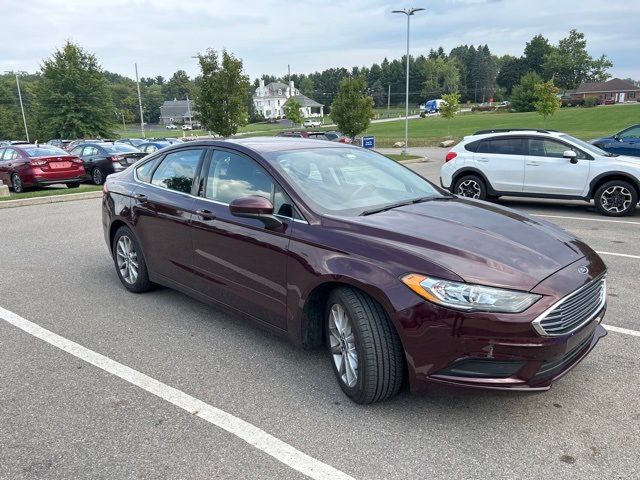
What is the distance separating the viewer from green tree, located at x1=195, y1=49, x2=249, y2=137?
2363cm

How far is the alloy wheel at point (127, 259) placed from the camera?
534cm

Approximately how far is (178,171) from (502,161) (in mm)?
7971

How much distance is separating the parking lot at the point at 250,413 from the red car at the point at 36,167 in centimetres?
1129

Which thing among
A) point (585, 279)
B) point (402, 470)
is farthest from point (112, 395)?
point (585, 279)

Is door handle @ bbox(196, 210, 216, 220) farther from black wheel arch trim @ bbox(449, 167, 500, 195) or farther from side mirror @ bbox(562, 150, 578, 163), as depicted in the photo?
side mirror @ bbox(562, 150, 578, 163)

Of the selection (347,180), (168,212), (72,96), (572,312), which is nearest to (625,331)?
(572,312)

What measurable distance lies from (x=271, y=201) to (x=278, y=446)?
5.47 feet

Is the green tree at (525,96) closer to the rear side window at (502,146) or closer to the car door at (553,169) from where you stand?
the rear side window at (502,146)

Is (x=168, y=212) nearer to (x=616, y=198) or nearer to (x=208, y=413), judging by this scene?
(x=208, y=413)

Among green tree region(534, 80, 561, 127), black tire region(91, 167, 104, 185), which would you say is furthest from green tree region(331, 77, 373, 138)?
green tree region(534, 80, 561, 127)

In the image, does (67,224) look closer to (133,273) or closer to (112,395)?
(133,273)

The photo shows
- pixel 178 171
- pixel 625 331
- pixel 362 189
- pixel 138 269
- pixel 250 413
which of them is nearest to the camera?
pixel 250 413

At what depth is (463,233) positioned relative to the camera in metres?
3.21

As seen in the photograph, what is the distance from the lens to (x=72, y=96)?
42.3 metres
